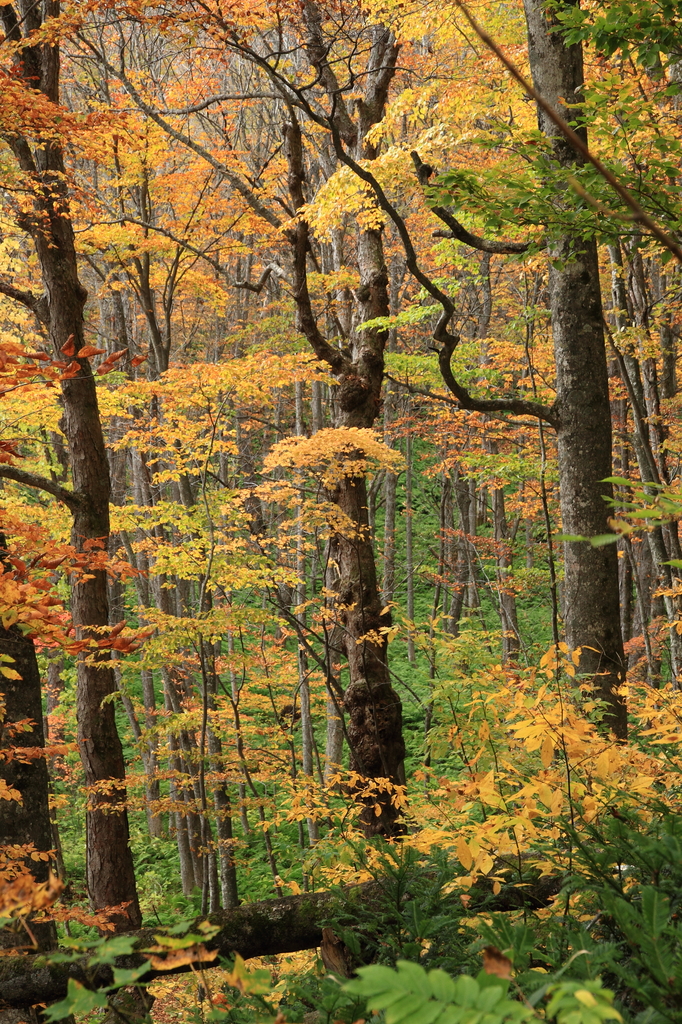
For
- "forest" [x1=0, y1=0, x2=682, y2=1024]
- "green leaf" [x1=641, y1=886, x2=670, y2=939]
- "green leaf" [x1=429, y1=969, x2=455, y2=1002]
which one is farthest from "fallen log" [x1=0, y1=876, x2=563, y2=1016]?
Answer: "green leaf" [x1=429, y1=969, x2=455, y2=1002]

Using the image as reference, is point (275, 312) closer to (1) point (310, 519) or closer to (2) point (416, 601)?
(2) point (416, 601)

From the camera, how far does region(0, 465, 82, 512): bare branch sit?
538 centimetres

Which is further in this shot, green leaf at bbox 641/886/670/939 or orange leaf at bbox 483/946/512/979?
green leaf at bbox 641/886/670/939

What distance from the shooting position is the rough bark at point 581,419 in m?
4.87

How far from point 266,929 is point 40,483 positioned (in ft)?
13.7

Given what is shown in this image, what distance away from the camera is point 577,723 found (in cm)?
246

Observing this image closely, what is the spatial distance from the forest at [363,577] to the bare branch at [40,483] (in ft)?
0.11

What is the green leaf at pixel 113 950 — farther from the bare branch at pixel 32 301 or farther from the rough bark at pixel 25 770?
the bare branch at pixel 32 301

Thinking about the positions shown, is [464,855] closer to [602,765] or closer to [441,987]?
[602,765]

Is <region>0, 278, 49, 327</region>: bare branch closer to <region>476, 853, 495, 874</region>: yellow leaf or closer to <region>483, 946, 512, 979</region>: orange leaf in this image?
<region>476, 853, 495, 874</region>: yellow leaf

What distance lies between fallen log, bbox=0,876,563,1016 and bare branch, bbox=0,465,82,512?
353 centimetres

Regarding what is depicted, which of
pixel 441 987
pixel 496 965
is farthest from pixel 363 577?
pixel 441 987

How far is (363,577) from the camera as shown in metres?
7.63

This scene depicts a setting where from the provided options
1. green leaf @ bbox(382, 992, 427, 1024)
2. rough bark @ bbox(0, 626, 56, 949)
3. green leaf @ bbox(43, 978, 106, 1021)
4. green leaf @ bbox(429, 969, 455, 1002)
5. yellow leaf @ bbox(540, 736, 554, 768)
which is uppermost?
green leaf @ bbox(429, 969, 455, 1002)
